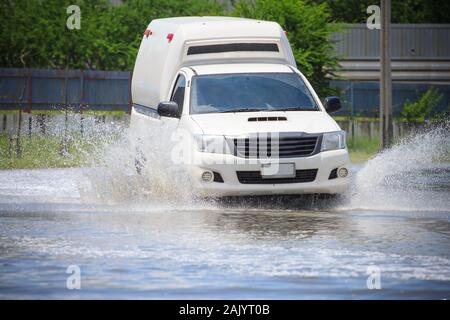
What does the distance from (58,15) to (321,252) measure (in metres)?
36.3

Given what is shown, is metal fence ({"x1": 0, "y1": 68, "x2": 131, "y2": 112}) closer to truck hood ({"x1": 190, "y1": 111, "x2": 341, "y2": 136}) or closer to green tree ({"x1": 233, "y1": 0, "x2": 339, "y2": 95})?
green tree ({"x1": 233, "y1": 0, "x2": 339, "y2": 95})

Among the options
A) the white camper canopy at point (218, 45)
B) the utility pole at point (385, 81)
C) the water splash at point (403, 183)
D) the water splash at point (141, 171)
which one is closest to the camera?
the water splash at point (141, 171)

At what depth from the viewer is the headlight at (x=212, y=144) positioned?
17078mm

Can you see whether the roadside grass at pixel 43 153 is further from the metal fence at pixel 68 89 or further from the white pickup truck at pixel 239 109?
A: the white pickup truck at pixel 239 109

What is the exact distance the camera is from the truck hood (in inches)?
677

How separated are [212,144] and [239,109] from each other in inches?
47.4

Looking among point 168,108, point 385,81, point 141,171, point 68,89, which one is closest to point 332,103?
point 168,108

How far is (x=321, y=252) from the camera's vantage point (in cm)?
1328

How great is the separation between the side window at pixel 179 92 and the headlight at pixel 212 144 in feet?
4.43

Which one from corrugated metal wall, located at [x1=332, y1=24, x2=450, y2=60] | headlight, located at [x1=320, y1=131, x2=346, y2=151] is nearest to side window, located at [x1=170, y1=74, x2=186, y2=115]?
headlight, located at [x1=320, y1=131, x2=346, y2=151]

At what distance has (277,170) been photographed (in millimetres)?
17062

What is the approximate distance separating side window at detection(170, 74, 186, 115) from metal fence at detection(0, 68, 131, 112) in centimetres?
2247

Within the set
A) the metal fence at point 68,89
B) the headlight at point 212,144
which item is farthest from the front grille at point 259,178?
the metal fence at point 68,89
